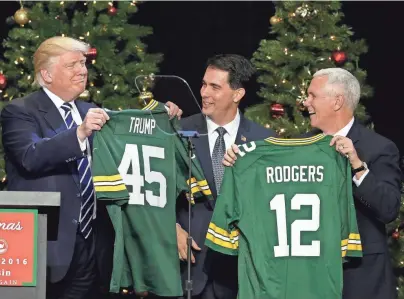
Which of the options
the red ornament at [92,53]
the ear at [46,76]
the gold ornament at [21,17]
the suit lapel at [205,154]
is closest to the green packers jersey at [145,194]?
the suit lapel at [205,154]

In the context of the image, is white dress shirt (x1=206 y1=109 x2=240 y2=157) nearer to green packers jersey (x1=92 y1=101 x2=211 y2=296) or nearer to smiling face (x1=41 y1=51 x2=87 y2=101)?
green packers jersey (x1=92 y1=101 x2=211 y2=296)

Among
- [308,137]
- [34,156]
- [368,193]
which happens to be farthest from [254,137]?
[34,156]

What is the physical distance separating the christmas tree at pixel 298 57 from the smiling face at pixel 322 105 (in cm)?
140

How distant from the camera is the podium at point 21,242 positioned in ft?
18.4

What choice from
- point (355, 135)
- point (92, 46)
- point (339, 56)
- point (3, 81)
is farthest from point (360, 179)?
point (3, 81)

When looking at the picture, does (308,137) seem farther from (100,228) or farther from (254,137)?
(100,228)

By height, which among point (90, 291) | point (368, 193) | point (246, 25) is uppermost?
point (246, 25)

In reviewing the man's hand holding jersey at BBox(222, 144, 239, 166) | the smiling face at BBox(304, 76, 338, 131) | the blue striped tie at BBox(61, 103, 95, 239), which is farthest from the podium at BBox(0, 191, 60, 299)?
the smiling face at BBox(304, 76, 338, 131)

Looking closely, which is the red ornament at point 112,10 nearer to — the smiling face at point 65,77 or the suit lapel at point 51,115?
the smiling face at point 65,77

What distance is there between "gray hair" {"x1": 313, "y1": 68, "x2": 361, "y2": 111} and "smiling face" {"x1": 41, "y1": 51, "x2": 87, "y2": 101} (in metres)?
1.43

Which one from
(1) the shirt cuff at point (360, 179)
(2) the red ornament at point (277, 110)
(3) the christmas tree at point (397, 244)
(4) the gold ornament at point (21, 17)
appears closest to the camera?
(1) the shirt cuff at point (360, 179)

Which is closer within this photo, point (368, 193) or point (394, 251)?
point (368, 193)

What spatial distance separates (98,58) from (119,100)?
360 mm

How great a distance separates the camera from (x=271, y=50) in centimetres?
828
